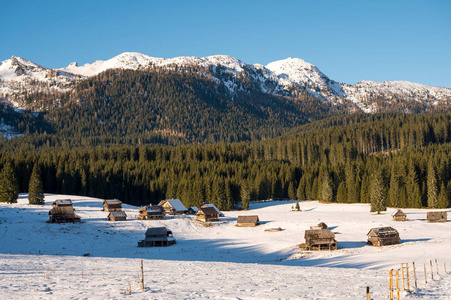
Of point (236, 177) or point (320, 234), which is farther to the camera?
point (236, 177)

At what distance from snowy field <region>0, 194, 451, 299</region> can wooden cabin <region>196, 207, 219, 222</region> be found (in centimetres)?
214

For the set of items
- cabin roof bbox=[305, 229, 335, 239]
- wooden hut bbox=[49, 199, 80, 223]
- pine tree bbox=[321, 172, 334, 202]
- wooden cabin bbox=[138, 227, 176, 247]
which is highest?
pine tree bbox=[321, 172, 334, 202]

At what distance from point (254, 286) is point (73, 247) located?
148 ft

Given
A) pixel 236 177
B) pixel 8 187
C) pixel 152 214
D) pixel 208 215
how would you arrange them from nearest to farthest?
pixel 152 214, pixel 208 215, pixel 8 187, pixel 236 177

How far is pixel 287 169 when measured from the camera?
492 ft

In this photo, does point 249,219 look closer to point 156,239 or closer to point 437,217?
point 156,239

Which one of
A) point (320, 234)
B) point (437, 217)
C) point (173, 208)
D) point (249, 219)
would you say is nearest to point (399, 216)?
point (437, 217)

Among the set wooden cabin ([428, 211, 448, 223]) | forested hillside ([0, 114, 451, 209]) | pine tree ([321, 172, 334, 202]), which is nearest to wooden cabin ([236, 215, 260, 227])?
forested hillside ([0, 114, 451, 209])

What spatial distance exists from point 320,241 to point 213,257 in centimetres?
1888

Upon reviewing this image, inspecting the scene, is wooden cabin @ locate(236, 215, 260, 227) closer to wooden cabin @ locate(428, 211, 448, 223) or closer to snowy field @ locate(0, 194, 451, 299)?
snowy field @ locate(0, 194, 451, 299)

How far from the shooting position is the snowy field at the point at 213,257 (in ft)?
73.6

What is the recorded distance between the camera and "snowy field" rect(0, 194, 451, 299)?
2244 centimetres

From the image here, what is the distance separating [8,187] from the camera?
9500 centimetres

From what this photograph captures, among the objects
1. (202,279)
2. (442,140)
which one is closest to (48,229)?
(202,279)
